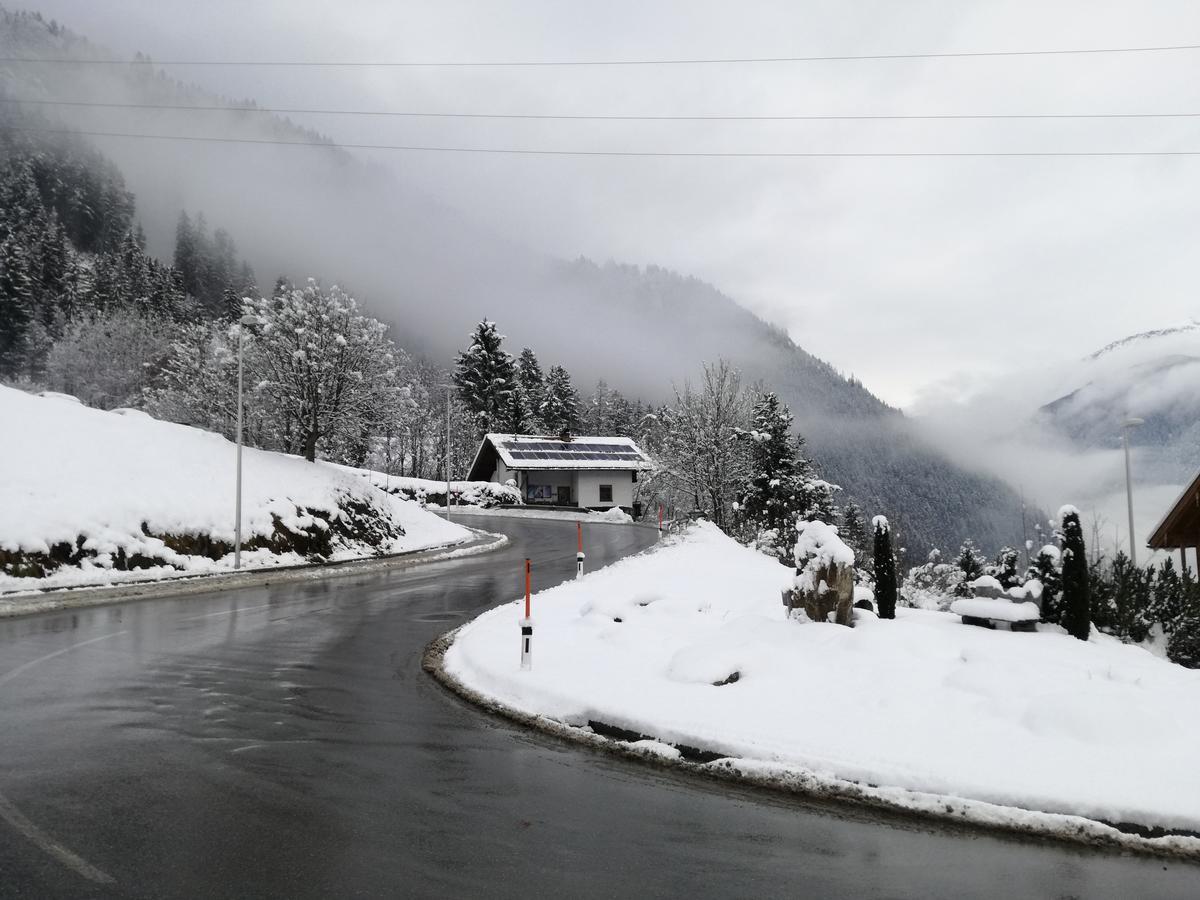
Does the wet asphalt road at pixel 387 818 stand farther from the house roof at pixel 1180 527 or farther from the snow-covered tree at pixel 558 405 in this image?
the snow-covered tree at pixel 558 405

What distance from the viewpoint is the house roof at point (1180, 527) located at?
21016 millimetres

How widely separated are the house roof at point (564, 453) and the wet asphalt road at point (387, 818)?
169ft

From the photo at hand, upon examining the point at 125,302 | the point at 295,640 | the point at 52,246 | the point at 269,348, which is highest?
the point at 52,246

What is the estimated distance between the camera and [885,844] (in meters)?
5.10

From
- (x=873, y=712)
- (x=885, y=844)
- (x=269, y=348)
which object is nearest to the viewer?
(x=885, y=844)

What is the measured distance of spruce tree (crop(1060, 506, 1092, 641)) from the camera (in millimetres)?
10250

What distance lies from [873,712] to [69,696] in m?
8.50

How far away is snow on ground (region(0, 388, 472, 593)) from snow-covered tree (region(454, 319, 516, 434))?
48.9m

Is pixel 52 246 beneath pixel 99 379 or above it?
above

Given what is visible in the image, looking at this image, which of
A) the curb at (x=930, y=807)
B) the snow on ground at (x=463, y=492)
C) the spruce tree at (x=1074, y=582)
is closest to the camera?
the curb at (x=930, y=807)

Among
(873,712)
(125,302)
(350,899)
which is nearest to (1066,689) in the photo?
(873,712)

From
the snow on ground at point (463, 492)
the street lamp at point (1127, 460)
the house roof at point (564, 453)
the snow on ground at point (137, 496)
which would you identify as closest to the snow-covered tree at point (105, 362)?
the snow on ground at point (463, 492)

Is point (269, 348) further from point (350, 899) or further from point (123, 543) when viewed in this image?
A: point (350, 899)

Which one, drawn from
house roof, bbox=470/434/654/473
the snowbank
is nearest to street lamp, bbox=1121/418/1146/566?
the snowbank
